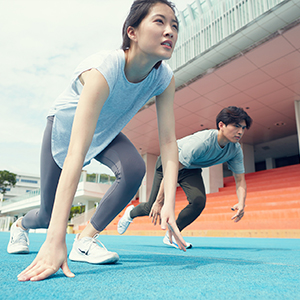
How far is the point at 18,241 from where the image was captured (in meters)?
1.93

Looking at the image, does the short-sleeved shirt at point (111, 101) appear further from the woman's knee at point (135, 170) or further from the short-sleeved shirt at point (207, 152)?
the short-sleeved shirt at point (207, 152)

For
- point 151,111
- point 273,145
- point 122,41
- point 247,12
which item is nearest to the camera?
point 122,41

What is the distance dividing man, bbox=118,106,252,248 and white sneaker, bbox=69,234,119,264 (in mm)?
1119

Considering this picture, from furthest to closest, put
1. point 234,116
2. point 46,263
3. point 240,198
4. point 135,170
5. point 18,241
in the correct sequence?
1. point 240,198
2. point 234,116
3. point 18,241
4. point 135,170
5. point 46,263

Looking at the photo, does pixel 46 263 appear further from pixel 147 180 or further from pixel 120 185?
pixel 147 180

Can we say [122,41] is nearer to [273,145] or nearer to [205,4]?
[205,4]

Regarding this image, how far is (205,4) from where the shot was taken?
28.9ft

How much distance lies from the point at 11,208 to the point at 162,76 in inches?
1372

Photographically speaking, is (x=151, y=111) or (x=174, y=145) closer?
(x=174, y=145)

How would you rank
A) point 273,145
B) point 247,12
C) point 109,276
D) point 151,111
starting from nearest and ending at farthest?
point 109,276, point 247,12, point 151,111, point 273,145

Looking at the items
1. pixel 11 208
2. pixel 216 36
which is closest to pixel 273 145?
pixel 216 36

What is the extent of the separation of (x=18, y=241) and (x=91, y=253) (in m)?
0.92

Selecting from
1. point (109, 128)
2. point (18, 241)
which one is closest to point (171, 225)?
point (109, 128)

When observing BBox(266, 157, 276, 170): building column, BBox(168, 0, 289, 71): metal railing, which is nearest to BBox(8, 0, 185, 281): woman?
BBox(168, 0, 289, 71): metal railing
